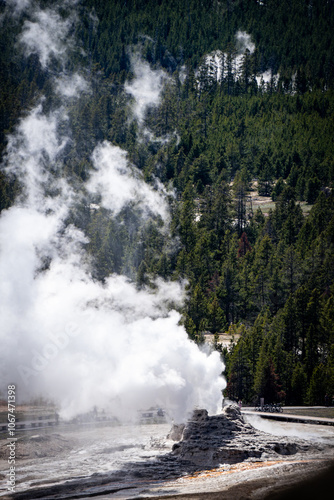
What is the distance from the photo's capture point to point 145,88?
184875 millimetres

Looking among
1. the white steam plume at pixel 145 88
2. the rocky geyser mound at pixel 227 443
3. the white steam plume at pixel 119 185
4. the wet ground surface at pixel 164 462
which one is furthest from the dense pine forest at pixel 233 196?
the wet ground surface at pixel 164 462

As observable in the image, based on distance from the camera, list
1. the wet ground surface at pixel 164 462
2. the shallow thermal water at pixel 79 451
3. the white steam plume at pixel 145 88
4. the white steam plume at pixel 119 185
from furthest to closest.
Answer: the white steam plume at pixel 145 88 < the white steam plume at pixel 119 185 < the shallow thermal water at pixel 79 451 < the wet ground surface at pixel 164 462

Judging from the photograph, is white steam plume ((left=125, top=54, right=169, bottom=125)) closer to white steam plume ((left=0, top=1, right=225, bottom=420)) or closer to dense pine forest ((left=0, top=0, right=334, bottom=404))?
dense pine forest ((left=0, top=0, right=334, bottom=404))

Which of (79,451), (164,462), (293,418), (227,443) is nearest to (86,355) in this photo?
(79,451)

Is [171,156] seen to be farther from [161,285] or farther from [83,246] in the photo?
[161,285]

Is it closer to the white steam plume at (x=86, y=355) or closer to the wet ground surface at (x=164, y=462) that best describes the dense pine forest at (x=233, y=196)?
the white steam plume at (x=86, y=355)

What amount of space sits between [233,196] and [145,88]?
247 ft

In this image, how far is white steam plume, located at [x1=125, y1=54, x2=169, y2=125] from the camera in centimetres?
16888

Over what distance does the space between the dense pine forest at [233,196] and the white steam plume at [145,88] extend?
2052 millimetres

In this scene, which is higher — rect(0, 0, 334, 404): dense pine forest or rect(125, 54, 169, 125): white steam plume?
rect(125, 54, 169, 125): white steam plume

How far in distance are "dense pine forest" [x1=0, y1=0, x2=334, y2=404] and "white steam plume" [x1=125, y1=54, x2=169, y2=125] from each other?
205 centimetres

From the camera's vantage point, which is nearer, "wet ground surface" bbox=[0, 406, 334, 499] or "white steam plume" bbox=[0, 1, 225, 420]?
"wet ground surface" bbox=[0, 406, 334, 499]

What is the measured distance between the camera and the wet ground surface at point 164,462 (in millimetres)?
32406

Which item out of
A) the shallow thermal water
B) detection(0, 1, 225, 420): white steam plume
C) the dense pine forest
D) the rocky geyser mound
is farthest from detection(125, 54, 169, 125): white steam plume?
the rocky geyser mound
